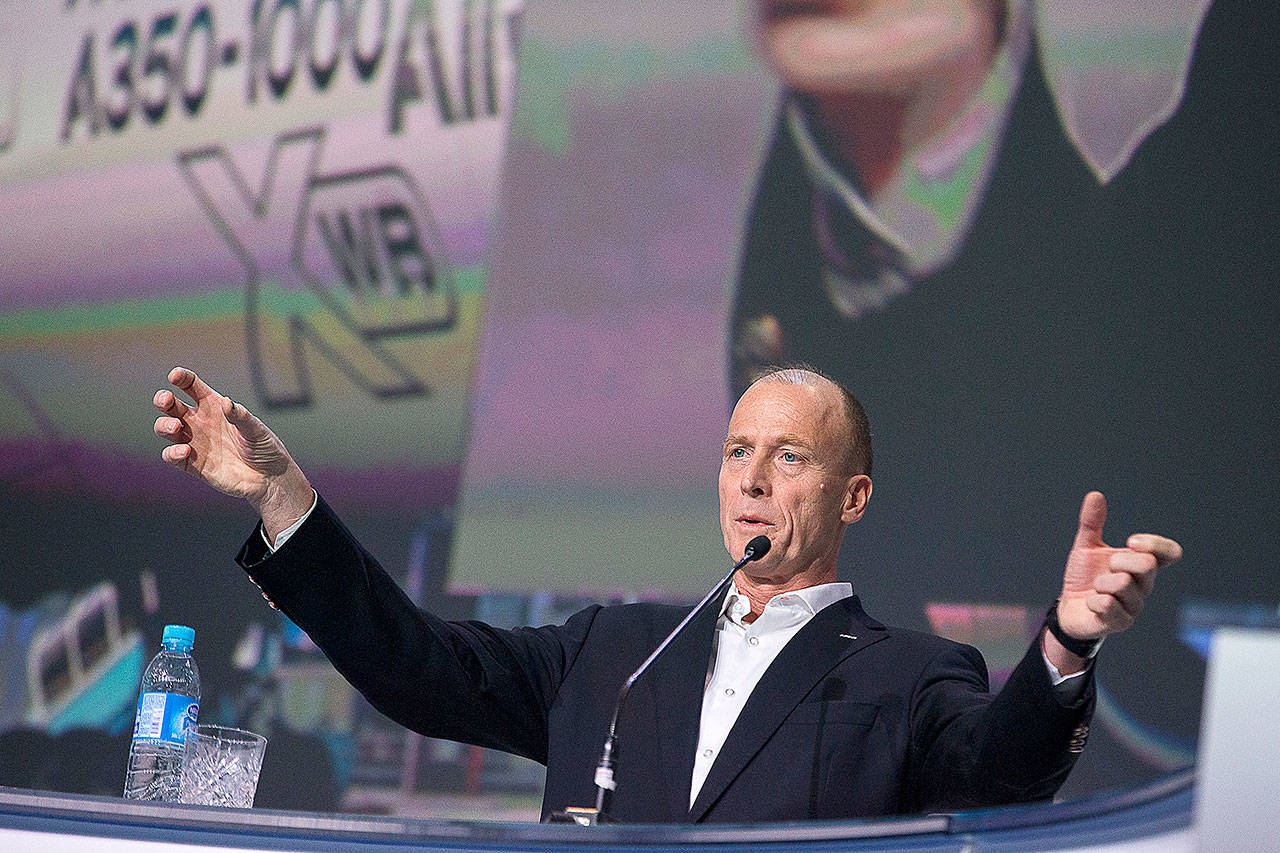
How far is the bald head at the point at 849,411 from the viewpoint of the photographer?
2.08 meters

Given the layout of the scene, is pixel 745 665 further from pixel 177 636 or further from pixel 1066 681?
pixel 177 636

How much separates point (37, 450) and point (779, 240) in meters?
2.41

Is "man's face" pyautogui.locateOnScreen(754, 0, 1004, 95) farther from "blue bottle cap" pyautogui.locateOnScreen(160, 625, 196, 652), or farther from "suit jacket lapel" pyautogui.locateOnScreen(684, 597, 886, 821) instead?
"blue bottle cap" pyautogui.locateOnScreen(160, 625, 196, 652)

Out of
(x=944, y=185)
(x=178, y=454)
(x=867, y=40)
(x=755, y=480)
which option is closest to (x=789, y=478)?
(x=755, y=480)

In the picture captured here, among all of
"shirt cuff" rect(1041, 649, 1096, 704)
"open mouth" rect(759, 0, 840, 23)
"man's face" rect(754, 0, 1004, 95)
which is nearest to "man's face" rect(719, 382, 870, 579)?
"shirt cuff" rect(1041, 649, 1096, 704)

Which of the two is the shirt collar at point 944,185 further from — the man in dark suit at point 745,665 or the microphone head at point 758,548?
the microphone head at point 758,548

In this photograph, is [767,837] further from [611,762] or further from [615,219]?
[615,219]

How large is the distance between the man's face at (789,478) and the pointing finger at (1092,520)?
689 millimetres

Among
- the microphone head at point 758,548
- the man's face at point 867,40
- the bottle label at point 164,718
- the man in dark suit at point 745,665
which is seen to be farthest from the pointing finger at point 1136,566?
Result: the man's face at point 867,40

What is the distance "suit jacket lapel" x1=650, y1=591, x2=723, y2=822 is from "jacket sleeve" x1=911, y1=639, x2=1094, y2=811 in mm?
296

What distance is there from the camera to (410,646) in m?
1.80

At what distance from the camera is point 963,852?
3.39ft

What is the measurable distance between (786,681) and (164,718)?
2.74ft

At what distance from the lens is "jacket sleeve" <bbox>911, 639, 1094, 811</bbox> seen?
1411 mm
